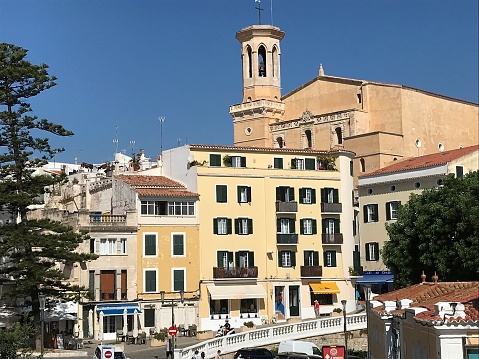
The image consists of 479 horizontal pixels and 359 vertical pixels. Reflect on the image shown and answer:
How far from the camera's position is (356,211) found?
69.4 meters

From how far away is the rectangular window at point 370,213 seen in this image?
222ft

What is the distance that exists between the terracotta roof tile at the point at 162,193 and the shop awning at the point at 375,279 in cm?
1363

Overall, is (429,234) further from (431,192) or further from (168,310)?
(168,310)

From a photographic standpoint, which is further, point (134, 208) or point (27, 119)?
point (134, 208)

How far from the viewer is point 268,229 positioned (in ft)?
209

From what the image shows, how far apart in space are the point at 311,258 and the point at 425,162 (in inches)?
393

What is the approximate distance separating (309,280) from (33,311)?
19924mm

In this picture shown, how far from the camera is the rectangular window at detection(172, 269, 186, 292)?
59.7 metres

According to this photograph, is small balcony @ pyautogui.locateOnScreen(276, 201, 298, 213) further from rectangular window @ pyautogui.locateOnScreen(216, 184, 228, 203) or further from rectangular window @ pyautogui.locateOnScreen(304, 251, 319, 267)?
rectangular window @ pyautogui.locateOnScreen(216, 184, 228, 203)

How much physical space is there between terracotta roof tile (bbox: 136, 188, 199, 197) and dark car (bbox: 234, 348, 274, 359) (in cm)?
1675

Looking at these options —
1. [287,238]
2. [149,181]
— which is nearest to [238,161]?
[287,238]

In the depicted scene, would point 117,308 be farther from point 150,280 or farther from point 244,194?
point 244,194

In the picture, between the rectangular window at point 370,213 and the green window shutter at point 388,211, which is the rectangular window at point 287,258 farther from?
the green window shutter at point 388,211

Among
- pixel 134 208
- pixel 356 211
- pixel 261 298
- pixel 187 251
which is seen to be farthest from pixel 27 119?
pixel 356 211
